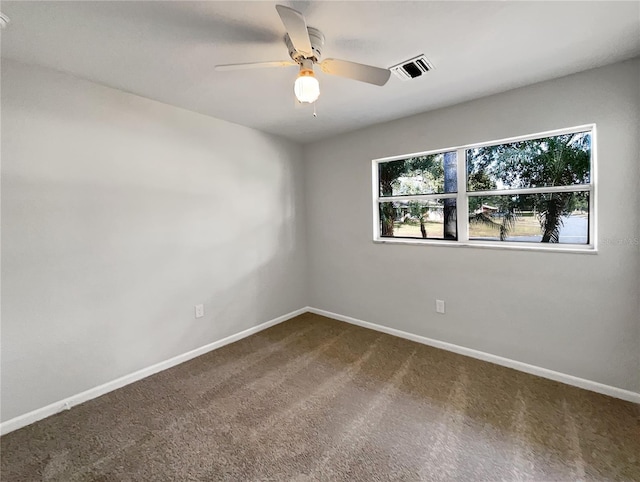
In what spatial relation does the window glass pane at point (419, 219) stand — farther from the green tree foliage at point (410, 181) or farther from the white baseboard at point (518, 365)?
the white baseboard at point (518, 365)

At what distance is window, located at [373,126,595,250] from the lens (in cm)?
223

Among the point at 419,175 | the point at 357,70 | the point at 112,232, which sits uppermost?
the point at 357,70

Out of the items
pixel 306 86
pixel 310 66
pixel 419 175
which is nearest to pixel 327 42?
pixel 310 66

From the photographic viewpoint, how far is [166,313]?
103 inches

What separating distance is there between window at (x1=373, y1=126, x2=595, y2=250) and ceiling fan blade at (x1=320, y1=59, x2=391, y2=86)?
150 cm

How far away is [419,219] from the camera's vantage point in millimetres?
3109

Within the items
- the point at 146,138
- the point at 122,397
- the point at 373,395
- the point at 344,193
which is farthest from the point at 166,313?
the point at 344,193

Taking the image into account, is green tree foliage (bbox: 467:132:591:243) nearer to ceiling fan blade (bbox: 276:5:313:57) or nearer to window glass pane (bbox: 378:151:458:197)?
window glass pane (bbox: 378:151:458:197)

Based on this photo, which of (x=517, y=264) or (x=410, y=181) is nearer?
(x=517, y=264)

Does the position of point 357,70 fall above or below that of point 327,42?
below

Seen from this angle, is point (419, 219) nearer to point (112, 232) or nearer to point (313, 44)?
point (313, 44)

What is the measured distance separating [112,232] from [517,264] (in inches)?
131

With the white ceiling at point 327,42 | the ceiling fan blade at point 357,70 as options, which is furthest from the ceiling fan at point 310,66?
the white ceiling at point 327,42

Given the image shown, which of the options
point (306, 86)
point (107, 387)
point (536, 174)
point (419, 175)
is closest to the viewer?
point (306, 86)
